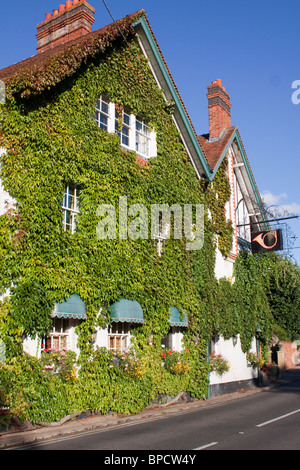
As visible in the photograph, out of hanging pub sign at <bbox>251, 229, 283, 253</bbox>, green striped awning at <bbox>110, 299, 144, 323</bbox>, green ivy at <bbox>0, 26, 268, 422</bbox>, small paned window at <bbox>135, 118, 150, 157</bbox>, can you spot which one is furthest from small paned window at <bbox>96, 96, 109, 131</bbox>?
hanging pub sign at <bbox>251, 229, 283, 253</bbox>

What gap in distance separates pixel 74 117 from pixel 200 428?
9.25 m

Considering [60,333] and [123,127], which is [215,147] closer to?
[123,127]

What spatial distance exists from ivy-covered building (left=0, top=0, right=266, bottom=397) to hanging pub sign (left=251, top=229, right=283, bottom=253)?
122 cm

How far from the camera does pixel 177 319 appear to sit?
53.1 ft

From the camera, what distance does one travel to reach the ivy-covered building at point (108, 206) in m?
11.6

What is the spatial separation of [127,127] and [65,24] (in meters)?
5.97

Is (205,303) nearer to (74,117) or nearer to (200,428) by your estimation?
(200,428)

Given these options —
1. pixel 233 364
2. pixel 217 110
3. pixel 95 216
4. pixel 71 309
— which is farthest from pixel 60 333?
pixel 217 110

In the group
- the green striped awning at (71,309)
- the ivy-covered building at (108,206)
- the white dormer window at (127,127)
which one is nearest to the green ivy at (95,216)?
the ivy-covered building at (108,206)

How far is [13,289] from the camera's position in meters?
10.9

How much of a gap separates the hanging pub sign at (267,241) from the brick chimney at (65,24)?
12.1m

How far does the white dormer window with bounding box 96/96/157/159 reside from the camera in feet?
50.2

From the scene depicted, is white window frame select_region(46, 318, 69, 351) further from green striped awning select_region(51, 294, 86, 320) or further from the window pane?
the window pane

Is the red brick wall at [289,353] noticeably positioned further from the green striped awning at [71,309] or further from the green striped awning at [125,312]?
the green striped awning at [71,309]
